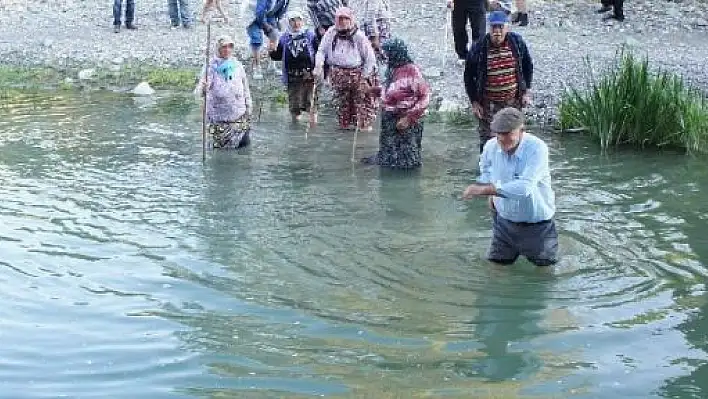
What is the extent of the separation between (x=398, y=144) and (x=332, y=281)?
4.10 metres

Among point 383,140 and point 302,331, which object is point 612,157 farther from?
point 302,331

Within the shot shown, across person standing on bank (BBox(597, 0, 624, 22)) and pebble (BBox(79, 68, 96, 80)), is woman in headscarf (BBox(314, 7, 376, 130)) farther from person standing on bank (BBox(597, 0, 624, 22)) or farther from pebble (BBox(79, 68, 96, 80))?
person standing on bank (BBox(597, 0, 624, 22))

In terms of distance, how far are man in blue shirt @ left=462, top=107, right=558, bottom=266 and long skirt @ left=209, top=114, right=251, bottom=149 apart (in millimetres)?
5344

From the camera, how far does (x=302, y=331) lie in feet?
24.0

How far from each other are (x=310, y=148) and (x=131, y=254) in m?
4.85

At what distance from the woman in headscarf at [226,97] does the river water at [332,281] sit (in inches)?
13.3

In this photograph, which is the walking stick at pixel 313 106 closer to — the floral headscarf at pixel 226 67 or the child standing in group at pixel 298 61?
the child standing in group at pixel 298 61

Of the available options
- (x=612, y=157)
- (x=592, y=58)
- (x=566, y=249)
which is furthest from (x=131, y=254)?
(x=592, y=58)

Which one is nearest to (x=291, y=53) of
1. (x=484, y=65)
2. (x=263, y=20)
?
(x=263, y=20)

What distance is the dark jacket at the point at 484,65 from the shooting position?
35.6ft

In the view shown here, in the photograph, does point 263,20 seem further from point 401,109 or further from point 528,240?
point 528,240

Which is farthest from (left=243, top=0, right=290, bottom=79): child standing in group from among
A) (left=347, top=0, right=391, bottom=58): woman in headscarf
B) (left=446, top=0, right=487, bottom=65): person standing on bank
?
(left=446, top=0, right=487, bottom=65): person standing on bank

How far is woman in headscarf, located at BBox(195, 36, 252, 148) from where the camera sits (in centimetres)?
1275

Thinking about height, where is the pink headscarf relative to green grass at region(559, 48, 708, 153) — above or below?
above
